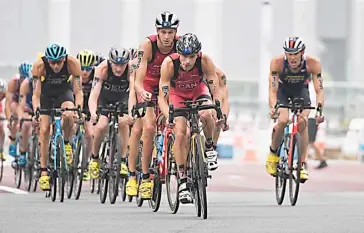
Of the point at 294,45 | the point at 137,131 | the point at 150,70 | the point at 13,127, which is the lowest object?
the point at 13,127

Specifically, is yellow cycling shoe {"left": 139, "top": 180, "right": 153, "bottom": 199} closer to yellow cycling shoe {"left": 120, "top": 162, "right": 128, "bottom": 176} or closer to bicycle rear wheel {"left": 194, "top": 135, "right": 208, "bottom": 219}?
yellow cycling shoe {"left": 120, "top": 162, "right": 128, "bottom": 176}

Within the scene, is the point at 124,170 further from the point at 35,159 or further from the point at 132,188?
A: the point at 35,159

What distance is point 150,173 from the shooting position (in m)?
14.7

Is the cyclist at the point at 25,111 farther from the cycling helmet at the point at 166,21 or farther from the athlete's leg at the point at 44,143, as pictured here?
the cycling helmet at the point at 166,21

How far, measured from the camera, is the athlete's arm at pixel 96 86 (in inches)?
649

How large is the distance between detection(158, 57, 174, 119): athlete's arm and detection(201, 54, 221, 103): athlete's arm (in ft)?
1.12

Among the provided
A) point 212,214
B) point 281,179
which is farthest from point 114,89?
point 212,214

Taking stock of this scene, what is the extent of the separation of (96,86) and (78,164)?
1015 millimetres

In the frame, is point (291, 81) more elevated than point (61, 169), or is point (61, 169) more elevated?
point (291, 81)

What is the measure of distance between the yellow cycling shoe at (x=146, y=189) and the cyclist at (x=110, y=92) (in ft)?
4.45

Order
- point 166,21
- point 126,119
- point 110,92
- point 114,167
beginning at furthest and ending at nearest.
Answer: point 110,92 < point 126,119 < point 114,167 < point 166,21

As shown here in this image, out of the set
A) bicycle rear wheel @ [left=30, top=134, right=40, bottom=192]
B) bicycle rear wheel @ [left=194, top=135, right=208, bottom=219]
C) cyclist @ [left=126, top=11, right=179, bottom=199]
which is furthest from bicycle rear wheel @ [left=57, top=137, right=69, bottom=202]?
bicycle rear wheel @ [left=194, top=135, right=208, bottom=219]

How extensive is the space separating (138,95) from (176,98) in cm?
137

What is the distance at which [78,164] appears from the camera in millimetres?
16922
